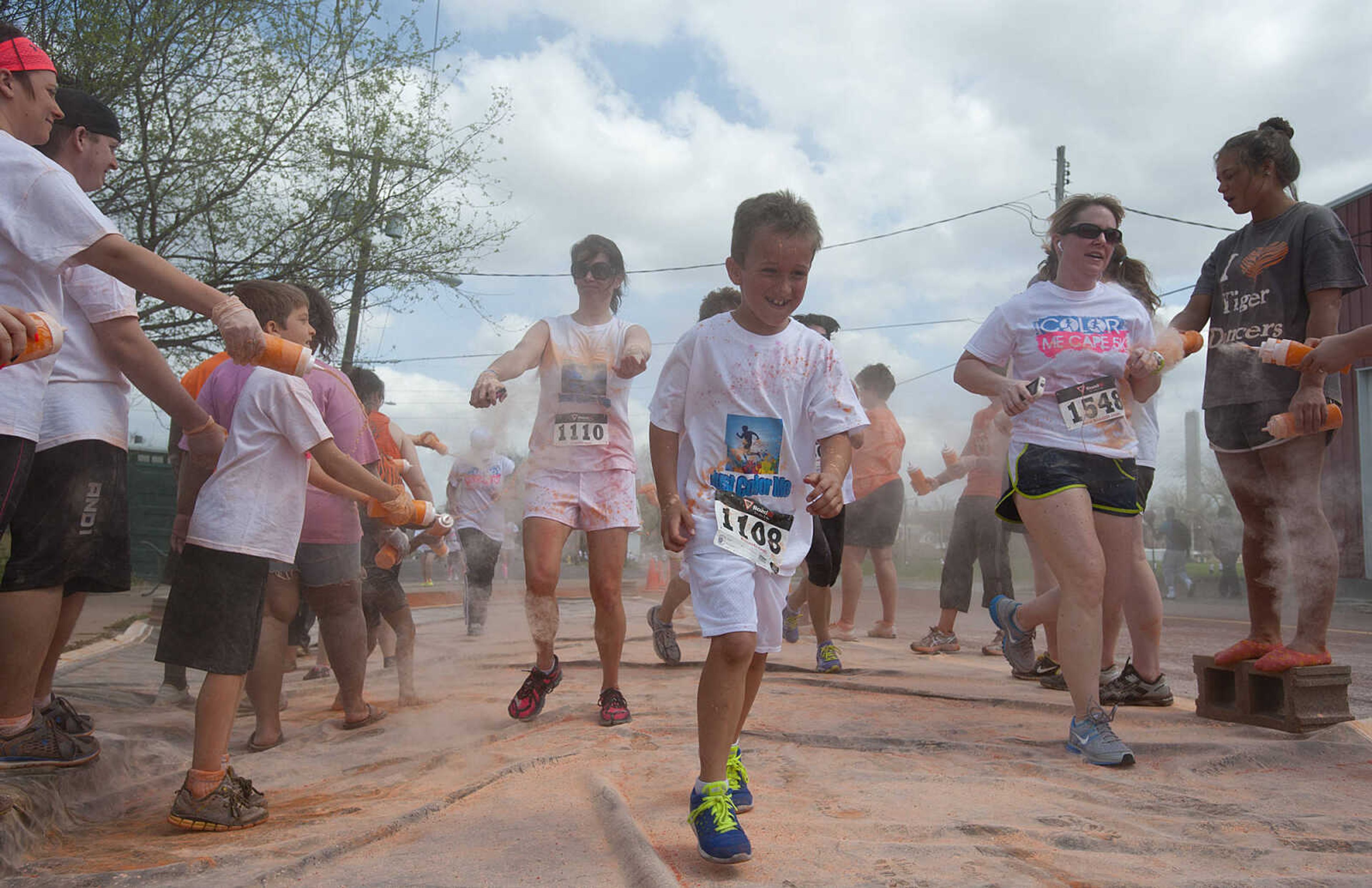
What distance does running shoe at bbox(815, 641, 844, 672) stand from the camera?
220 inches

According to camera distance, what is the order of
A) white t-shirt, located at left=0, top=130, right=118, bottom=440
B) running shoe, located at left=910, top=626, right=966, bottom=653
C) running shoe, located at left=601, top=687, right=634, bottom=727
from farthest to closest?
1. running shoe, located at left=910, top=626, right=966, bottom=653
2. running shoe, located at left=601, top=687, right=634, bottom=727
3. white t-shirt, located at left=0, top=130, right=118, bottom=440

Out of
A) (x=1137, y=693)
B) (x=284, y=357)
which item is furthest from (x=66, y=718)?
(x=1137, y=693)

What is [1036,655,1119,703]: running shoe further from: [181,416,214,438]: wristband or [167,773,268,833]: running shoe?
[181,416,214,438]: wristband

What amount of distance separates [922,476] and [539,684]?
4127 millimetres

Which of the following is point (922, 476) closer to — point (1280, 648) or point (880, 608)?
point (1280, 648)

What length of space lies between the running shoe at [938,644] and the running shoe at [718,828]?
4546 millimetres

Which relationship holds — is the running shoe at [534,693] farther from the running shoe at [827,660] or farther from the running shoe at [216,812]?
the running shoe at [827,660]

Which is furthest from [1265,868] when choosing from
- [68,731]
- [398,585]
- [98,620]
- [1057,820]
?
[98,620]

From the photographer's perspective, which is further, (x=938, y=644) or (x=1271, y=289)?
(x=938, y=644)

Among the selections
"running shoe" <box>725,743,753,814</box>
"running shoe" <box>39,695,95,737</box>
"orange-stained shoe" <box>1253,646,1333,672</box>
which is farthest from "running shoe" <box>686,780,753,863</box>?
"orange-stained shoe" <box>1253,646,1333,672</box>

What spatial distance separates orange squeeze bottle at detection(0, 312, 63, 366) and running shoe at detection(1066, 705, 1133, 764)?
3.33 meters

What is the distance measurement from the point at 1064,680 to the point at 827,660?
146cm

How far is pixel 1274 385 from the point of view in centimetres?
384

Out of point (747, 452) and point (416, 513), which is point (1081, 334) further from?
point (416, 513)
